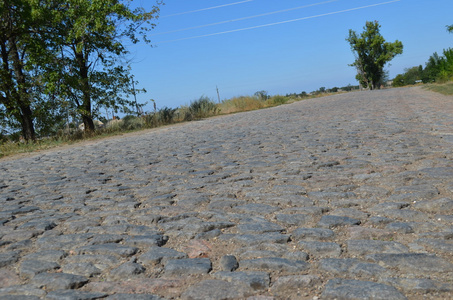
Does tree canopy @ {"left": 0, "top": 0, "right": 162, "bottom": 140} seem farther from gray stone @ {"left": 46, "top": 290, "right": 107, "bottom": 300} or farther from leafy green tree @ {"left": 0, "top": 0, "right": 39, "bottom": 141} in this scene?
gray stone @ {"left": 46, "top": 290, "right": 107, "bottom": 300}

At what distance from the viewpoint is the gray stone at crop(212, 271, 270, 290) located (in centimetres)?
258

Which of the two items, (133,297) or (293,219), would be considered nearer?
(133,297)

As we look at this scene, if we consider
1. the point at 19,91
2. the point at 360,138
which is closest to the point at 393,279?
the point at 360,138

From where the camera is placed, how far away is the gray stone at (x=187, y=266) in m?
2.85

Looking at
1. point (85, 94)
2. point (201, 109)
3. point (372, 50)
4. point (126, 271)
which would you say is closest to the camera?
point (126, 271)

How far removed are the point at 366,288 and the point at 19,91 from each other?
17.9 metres

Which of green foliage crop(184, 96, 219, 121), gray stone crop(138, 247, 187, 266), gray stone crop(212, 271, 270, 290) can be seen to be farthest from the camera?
green foliage crop(184, 96, 219, 121)

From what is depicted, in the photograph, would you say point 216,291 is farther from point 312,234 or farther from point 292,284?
point 312,234

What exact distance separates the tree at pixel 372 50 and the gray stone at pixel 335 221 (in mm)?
71606

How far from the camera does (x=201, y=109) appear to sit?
25.8 m

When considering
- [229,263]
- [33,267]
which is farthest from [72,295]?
[229,263]

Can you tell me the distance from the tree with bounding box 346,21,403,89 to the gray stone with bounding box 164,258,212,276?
72636mm

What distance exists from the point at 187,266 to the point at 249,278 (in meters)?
0.47

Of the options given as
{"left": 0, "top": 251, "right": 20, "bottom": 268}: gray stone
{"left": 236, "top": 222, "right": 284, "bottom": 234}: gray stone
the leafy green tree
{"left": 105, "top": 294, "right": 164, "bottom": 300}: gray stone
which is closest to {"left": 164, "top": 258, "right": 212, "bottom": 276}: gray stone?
{"left": 105, "top": 294, "right": 164, "bottom": 300}: gray stone
